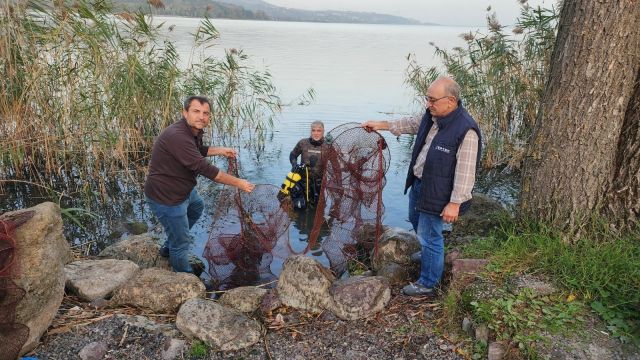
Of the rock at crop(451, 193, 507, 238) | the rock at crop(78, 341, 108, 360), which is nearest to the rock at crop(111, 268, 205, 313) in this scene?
the rock at crop(78, 341, 108, 360)

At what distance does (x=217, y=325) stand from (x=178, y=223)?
1.31 metres

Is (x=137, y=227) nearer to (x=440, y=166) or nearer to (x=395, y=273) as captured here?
(x=395, y=273)

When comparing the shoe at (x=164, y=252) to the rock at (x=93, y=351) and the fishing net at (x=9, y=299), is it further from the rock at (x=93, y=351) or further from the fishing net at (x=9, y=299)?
the fishing net at (x=9, y=299)

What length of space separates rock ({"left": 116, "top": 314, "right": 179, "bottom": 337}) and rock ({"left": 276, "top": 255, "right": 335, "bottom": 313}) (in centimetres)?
90

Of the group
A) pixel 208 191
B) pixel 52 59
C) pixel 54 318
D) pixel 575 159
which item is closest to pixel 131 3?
pixel 52 59

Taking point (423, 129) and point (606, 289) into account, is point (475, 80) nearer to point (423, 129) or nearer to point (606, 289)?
point (423, 129)

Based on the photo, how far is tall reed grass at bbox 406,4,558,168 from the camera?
7848 millimetres

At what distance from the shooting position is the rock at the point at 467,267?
3605mm

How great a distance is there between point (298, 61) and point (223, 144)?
15.7m

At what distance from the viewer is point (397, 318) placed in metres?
3.48

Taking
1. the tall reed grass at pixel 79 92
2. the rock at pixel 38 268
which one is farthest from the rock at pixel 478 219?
the tall reed grass at pixel 79 92

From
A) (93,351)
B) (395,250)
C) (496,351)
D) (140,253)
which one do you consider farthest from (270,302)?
(140,253)

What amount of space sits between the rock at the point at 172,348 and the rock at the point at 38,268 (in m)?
0.82

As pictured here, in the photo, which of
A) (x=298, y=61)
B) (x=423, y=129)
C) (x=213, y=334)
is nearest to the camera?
(x=213, y=334)
